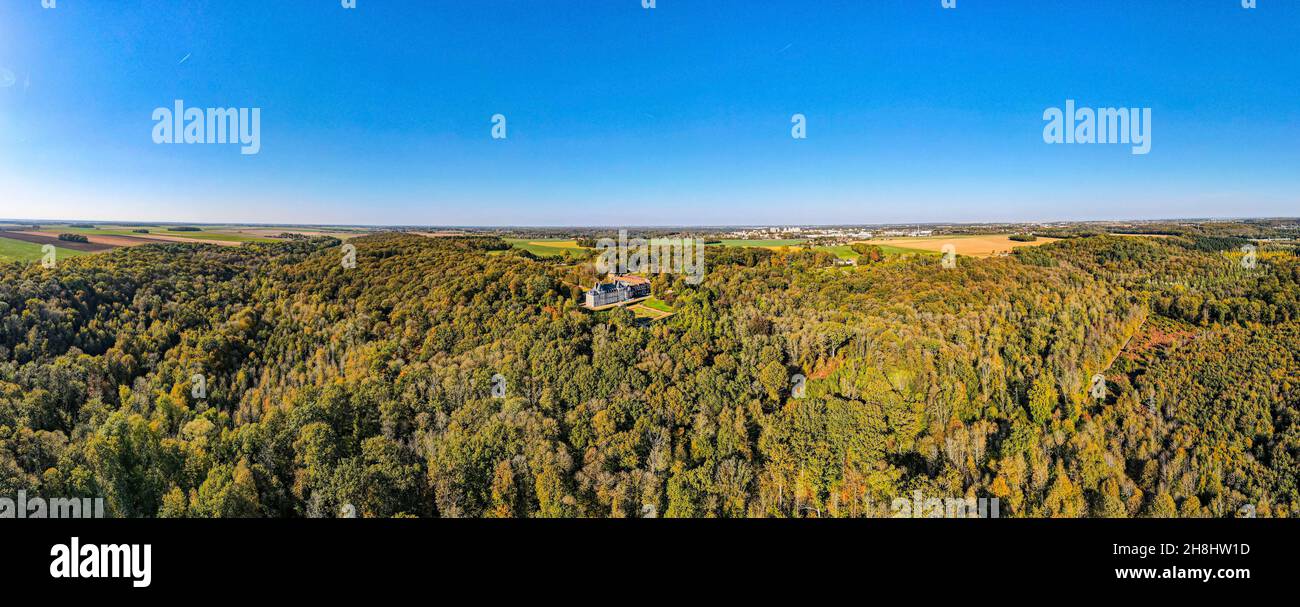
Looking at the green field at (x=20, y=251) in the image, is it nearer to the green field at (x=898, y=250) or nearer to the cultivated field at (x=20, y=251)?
the cultivated field at (x=20, y=251)

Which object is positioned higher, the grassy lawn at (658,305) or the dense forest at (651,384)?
the grassy lawn at (658,305)

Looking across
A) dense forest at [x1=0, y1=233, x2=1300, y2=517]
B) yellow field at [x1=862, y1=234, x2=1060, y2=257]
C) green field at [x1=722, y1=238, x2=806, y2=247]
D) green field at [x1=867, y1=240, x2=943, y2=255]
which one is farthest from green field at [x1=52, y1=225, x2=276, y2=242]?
yellow field at [x1=862, y1=234, x2=1060, y2=257]

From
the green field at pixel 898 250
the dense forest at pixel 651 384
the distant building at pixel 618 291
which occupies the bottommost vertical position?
the dense forest at pixel 651 384

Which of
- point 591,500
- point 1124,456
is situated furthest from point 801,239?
point 591,500

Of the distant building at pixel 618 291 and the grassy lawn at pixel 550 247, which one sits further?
the grassy lawn at pixel 550 247

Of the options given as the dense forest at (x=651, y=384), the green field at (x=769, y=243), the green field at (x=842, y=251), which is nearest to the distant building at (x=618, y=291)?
the dense forest at (x=651, y=384)

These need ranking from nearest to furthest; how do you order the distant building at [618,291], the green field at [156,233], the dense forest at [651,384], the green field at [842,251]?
the dense forest at [651,384]
the distant building at [618,291]
the green field at [156,233]
the green field at [842,251]

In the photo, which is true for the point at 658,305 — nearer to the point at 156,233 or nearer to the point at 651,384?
the point at 651,384
